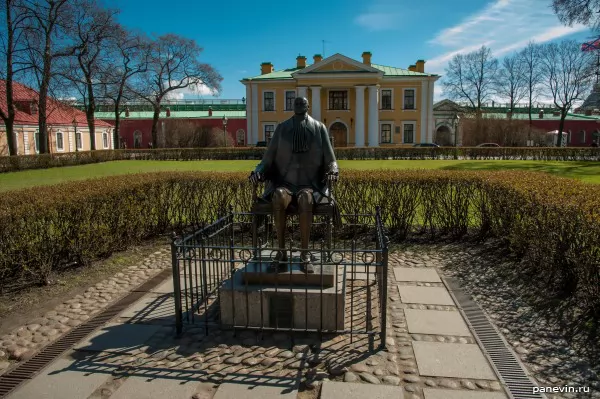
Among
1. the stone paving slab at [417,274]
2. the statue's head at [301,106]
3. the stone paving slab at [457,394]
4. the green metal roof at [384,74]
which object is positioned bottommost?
the stone paving slab at [457,394]

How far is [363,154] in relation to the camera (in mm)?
30328

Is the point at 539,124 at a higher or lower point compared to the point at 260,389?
higher

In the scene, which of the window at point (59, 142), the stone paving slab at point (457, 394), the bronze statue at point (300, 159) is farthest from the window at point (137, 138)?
the stone paving slab at point (457, 394)

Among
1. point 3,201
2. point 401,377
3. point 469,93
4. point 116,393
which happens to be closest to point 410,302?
point 401,377

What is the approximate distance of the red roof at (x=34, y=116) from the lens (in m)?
26.8

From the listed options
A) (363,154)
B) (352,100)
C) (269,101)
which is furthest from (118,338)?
(269,101)

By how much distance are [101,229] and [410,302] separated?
185 inches

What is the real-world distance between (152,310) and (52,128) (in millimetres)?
41227

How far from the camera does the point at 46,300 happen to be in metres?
5.05

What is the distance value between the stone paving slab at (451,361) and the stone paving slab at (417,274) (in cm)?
188

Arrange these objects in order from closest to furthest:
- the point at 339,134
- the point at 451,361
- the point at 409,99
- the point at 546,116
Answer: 1. the point at 451,361
2. the point at 409,99
3. the point at 339,134
4. the point at 546,116

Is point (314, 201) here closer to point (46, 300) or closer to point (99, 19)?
point (46, 300)

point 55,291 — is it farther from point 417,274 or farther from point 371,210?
point 371,210

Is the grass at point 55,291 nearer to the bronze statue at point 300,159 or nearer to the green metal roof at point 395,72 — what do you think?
the bronze statue at point 300,159
